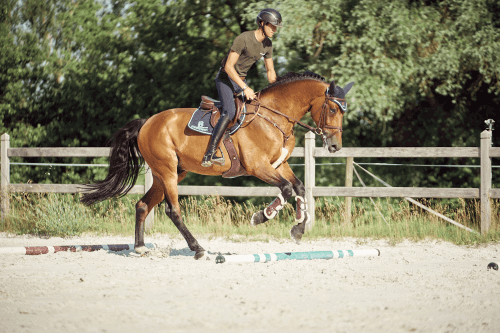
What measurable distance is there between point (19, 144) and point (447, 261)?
1054 cm

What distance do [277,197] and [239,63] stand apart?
1633 mm

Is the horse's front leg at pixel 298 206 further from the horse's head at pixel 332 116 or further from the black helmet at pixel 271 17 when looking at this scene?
the black helmet at pixel 271 17

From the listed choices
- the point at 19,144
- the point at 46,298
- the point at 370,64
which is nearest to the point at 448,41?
the point at 370,64

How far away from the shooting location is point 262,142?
6.38 metres

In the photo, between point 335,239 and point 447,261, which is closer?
point 447,261

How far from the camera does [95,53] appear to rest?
13164mm

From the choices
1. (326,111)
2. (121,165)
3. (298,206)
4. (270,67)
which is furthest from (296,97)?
(121,165)

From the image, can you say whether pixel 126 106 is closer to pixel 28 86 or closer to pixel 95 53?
pixel 95 53

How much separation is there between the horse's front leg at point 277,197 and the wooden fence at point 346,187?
2225 mm

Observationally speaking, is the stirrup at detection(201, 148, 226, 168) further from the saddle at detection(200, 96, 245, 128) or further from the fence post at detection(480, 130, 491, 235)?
the fence post at detection(480, 130, 491, 235)

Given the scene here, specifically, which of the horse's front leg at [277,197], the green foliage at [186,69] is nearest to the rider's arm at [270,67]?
A: the horse's front leg at [277,197]

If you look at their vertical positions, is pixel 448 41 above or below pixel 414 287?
above

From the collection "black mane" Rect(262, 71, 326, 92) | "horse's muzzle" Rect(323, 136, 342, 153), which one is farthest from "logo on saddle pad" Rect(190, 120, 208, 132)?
"horse's muzzle" Rect(323, 136, 342, 153)

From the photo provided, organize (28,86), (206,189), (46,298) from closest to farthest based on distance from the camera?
(46,298) < (206,189) < (28,86)
